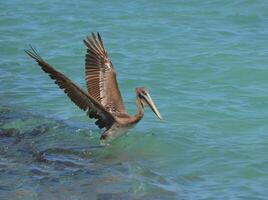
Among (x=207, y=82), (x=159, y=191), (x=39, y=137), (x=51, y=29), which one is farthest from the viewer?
(x=51, y=29)

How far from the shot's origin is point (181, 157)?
28.9ft

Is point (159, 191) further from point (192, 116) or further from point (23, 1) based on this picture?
point (23, 1)

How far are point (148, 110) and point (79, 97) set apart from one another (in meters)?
2.15

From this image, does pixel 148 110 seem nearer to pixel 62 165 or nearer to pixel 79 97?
pixel 79 97

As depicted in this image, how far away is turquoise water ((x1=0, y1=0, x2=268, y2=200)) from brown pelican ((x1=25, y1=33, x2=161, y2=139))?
280 mm

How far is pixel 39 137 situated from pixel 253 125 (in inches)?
104

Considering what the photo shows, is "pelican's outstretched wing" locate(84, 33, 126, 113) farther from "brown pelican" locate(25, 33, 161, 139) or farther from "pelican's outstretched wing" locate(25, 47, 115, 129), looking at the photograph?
"pelican's outstretched wing" locate(25, 47, 115, 129)

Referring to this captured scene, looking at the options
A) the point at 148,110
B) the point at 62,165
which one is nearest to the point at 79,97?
the point at 62,165

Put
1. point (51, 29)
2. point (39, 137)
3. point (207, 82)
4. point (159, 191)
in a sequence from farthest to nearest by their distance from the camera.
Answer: point (51, 29) < point (207, 82) < point (39, 137) < point (159, 191)

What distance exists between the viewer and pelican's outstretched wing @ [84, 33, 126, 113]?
9375 millimetres

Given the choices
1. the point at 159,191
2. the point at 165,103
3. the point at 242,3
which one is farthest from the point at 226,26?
the point at 159,191

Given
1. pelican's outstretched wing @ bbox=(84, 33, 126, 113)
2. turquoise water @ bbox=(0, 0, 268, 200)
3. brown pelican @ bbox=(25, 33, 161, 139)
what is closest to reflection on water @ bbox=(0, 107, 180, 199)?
turquoise water @ bbox=(0, 0, 268, 200)

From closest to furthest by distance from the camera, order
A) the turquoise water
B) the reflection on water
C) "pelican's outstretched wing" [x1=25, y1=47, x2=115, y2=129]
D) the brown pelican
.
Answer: the reflection on water
the turquoise water
"pelican's outstretched wing" [x1=25, y1=47, x2=115, y2=129]
the brown pelican

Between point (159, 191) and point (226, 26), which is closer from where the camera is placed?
point (159, 191)
